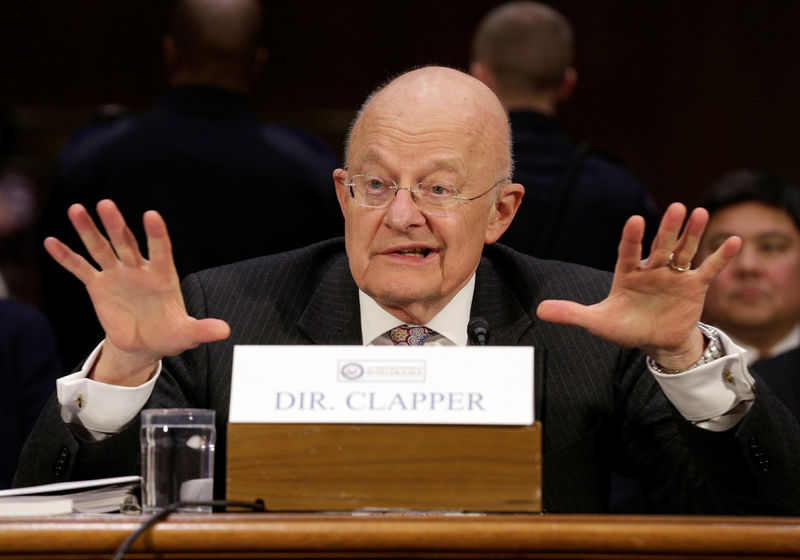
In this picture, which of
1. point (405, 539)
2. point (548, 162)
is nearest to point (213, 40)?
point (548, 162)

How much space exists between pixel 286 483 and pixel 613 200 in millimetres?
1858

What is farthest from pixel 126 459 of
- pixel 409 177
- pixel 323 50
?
pixel 323 50

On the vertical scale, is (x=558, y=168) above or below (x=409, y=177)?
above

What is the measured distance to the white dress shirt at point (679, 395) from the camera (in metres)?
1.93

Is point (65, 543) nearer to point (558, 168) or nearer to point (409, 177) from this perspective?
point (409, 177)

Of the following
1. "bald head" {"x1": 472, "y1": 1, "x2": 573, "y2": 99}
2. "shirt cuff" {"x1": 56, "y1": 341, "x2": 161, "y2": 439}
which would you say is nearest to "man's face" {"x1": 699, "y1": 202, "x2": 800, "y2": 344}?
"bald head" {"x1": 472, "y1": 1, "x2": 573, "y2": 99}

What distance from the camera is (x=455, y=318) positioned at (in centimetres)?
234

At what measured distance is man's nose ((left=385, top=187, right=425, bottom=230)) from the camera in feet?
7.14

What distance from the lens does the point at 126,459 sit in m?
1.98

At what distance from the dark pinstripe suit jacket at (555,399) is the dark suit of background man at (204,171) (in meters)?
0.75

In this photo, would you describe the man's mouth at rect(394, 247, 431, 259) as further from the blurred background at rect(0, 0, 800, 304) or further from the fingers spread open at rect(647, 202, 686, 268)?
the blurred background at rect(0, 0, 800, 304)

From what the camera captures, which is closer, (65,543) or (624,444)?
(65,543)

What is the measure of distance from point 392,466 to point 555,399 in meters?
0.71

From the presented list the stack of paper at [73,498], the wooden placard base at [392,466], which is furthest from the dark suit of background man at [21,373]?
→ the wooden placard base at [392,466]
